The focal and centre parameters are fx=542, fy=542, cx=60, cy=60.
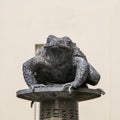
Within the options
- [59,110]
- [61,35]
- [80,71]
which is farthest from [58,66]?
[61,35]

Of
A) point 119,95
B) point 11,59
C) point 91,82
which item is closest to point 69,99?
point 91,82

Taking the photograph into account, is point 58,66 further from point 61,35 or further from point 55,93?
point 61,35

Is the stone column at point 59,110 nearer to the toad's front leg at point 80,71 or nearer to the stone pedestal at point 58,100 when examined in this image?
the stone pedestal at point 58,100

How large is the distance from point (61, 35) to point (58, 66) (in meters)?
3.96

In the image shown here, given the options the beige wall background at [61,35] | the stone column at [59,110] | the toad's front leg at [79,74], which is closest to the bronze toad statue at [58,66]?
the toad's front leg at [79,74]

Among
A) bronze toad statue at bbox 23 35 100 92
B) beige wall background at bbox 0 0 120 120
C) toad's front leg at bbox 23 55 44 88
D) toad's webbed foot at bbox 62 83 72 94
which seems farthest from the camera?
beige wall background at bbox 0 0 120 120

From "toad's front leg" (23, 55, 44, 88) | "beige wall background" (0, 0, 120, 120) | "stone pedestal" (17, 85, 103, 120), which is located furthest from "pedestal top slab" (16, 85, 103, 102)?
"beige wall background" (0, 0, 120, 120)

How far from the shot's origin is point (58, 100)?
5527mm

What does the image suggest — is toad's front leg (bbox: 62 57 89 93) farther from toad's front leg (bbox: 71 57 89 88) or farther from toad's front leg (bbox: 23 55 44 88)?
toad's front leg (bbox: 23 55 44 88)

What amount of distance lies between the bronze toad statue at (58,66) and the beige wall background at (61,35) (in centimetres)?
345

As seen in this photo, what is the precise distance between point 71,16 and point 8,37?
46.8 inches

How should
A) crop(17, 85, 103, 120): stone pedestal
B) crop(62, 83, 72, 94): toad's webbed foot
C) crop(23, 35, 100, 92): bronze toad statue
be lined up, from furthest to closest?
crop(23, 35, 100, 92): bronze toad statue < crop(17, 85, 103, 120): stone pedestal < crop(62, 83, 72, 94): toad's webbed foot

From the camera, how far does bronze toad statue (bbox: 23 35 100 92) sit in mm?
5480

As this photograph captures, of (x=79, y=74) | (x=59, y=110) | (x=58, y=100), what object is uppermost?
(x=79, y=74)
